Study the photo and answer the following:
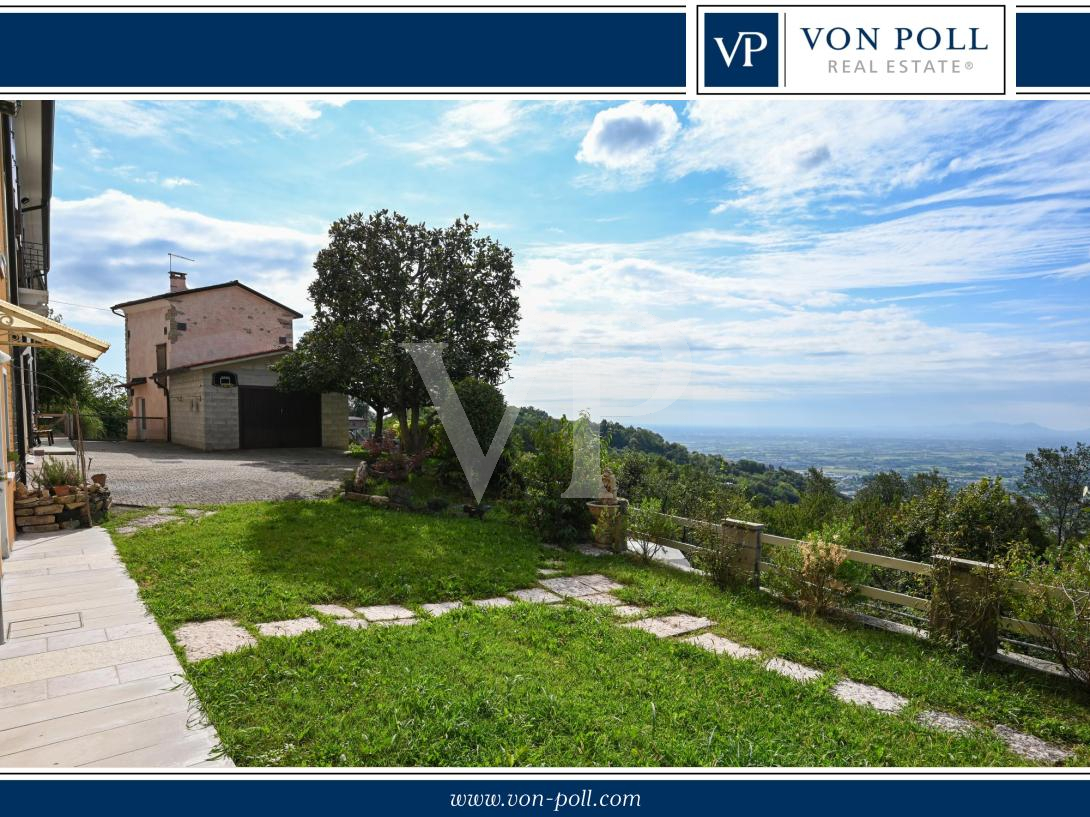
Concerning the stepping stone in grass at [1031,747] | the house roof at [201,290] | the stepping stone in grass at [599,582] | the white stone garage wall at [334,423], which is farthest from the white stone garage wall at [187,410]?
the stepping stone in grass at [1031,747]

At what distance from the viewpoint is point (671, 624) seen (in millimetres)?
4898

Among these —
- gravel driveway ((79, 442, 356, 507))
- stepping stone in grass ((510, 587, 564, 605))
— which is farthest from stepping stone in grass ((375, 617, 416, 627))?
gravel driveway ((79, 442, 356, 507))

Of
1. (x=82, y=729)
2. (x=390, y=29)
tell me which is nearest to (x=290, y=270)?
(x=390, y=29)

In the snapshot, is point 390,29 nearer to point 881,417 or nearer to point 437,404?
point 881,417

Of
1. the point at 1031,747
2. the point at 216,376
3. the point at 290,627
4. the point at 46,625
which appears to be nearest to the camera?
the point at 1031,747

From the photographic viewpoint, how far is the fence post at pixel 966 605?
14.0 feet

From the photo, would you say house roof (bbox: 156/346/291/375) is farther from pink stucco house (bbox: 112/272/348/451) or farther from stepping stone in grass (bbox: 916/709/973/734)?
stepping stone in grass (bbox: 916/709/973/734)

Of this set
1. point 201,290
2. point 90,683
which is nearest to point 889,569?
point 90,683

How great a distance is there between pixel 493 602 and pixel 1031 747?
12.7 ft

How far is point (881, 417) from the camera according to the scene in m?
8.80

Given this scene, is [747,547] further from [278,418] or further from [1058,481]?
[278,418]

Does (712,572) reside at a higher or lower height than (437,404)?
lower

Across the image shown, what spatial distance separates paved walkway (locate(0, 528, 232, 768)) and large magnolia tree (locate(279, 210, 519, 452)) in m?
8.76
